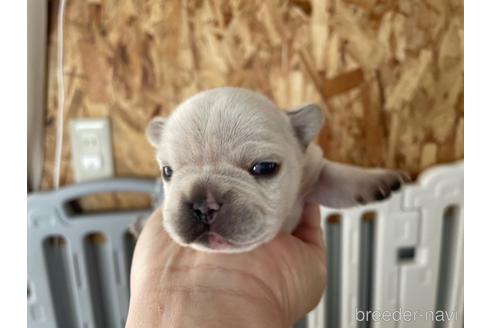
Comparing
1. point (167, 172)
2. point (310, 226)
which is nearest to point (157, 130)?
point (167, 172)

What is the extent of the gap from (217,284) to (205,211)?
12cm

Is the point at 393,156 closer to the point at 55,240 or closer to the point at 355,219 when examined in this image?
the point at 355,219

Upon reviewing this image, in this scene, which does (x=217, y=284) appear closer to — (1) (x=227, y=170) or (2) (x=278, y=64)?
(1) (x=227, y=170)

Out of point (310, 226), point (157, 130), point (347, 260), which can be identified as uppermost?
point (157, 130)

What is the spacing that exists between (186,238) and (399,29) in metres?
0.44

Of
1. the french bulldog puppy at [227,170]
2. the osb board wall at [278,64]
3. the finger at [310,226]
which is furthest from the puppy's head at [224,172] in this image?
the osb board wall at [278,64]

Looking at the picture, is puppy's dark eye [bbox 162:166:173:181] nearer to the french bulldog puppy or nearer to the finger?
the french bulldog puppy

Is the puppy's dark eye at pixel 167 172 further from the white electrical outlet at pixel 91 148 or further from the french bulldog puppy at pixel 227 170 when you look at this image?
the white electrical outlet at pixel 91 148

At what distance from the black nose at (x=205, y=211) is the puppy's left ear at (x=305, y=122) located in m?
0.13

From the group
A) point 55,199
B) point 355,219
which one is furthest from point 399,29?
point 55,199

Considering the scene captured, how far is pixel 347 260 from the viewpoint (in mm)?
683

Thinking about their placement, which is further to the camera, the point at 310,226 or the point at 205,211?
the point at 310,226

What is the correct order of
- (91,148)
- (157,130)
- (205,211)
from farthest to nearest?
(91,148)
(157,130)
(205,211)
